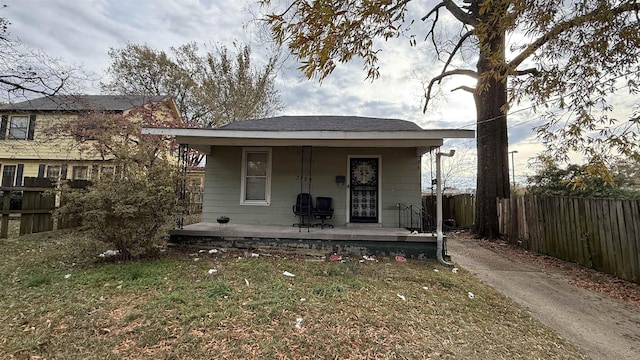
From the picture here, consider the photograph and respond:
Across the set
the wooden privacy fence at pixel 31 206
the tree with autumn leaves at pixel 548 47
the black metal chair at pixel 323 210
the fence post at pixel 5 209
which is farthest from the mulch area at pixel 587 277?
the fence post at pixel 5 209

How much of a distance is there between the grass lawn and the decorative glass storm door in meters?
2.56

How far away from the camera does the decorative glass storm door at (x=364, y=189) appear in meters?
7.36

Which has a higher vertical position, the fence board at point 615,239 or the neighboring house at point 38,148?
the neighboring house at point 38,148

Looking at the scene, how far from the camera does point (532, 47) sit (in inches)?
198

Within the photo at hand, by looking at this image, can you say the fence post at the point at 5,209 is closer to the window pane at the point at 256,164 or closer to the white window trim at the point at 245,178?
the white window trim at the point at 245,178

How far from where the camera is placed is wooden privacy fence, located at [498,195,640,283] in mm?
4844

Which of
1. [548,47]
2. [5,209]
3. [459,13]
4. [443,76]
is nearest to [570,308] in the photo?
[548,47]

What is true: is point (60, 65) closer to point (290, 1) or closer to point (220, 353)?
point (290, 1)

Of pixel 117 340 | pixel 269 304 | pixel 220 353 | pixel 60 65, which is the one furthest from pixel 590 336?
pixel 60 65

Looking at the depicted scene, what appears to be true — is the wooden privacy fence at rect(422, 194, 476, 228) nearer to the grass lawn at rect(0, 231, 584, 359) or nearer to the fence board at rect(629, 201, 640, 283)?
the fence board at rect(629, 201, 640, 283)

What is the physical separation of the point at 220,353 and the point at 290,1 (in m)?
4.32

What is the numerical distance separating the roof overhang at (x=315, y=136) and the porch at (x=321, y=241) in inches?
77.4

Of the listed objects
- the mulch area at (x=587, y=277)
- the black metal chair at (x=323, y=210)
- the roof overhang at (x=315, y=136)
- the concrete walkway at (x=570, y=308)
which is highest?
the roof overhang at (x=315, y=136)

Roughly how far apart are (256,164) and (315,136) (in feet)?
7.87
